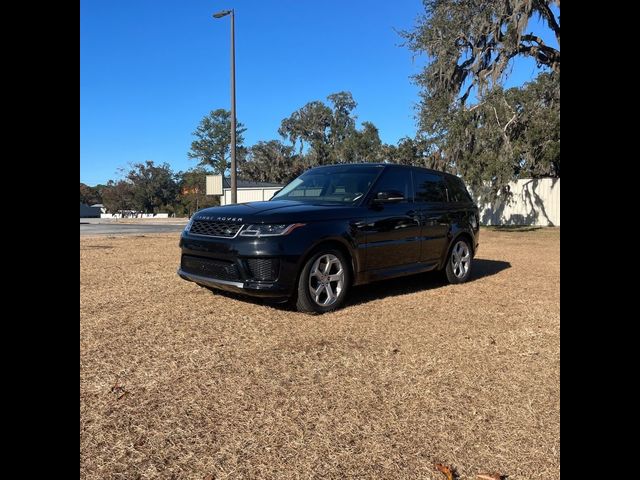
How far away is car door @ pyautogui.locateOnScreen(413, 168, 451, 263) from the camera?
6.46 m

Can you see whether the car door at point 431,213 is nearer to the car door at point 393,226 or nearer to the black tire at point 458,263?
the car door at point 393,226

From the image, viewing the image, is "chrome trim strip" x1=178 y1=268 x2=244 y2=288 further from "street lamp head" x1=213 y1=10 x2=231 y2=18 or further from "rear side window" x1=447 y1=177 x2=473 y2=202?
"street lamp head" x1=213 y1=10 x2=231 y2=18

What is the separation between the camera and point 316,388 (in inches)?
126

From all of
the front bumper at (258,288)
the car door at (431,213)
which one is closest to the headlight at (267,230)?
the front bumper at (258,288)

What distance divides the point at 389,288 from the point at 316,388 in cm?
380

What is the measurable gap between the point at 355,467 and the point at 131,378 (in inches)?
72.8

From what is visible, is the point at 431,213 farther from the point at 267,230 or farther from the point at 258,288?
the point at 258,288

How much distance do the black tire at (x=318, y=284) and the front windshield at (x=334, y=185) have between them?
0.82m

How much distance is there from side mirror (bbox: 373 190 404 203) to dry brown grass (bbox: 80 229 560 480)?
1267 mm

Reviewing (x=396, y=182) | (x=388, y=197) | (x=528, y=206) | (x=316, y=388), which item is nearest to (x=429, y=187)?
(x=396, y=182)
